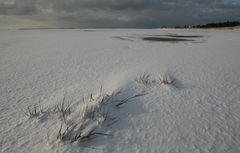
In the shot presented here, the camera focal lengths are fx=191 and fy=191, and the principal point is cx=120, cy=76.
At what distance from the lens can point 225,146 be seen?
2.16 meters

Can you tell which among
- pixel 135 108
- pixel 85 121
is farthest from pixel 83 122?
pixel 135 108

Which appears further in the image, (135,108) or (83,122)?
(135,108)

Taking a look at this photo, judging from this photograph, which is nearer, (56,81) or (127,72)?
(56,81)

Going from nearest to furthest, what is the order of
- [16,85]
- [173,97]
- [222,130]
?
[222,130] → [173,97] → [16,85]

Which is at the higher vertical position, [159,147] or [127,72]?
[127,72]

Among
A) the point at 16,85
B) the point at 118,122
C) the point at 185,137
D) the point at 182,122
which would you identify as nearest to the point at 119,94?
the point at 118,122

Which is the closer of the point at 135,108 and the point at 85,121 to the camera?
the point at 85,121

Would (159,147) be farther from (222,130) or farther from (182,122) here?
(222,130)

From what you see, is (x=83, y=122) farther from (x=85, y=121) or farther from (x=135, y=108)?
(x=135, y=108)

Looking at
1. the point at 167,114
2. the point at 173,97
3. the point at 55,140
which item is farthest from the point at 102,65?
the point at 55,140

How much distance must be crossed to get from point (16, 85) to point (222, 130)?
3.70 meters

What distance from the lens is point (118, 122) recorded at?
253 centimetres

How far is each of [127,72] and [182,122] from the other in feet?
8.46

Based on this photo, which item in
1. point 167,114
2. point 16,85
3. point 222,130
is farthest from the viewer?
point 16,85
